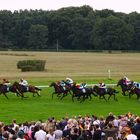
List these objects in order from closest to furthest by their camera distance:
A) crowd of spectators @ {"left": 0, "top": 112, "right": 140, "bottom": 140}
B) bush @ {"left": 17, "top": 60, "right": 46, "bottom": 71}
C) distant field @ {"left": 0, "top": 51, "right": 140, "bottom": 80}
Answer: crowd of spectators @ {"left": 0, "top": 112, "right": 140, "bottom": 140} < distant field @ {"left": 0, "top": 51, "right": 140, "bottom": 80} < bush @ {"left": 17, "top": 60, "right": 46, "bottom": 71}

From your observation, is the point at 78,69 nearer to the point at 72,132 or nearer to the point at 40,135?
the point at 72,132

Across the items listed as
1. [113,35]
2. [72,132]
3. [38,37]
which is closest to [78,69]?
[72,132]

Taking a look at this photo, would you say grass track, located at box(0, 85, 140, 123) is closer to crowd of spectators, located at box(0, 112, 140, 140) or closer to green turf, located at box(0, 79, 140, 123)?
green turf, located at box(0, 79, 140, 123)

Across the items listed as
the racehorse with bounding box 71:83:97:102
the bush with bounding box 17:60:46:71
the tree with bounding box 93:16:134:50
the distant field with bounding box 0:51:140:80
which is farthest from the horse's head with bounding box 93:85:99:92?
the tree with bounding box 93:16:134:50

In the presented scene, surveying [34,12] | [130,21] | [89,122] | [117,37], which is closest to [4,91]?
[89,122]

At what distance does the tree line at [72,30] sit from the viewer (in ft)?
352

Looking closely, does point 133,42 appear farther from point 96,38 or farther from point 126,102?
point 126,102

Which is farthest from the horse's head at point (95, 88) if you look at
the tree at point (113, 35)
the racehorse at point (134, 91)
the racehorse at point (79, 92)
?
the tree at point (113, 35)

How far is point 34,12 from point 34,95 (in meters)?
108

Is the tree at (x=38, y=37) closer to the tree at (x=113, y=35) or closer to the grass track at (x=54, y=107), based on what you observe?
the tree at (x=113, y=35)

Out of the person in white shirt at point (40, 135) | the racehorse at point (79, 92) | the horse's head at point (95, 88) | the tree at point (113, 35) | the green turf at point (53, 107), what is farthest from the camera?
the tree at point (113, 35)

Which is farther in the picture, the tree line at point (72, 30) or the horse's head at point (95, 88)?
the tree line at point (72, 30)

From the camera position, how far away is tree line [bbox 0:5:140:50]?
107250 mm

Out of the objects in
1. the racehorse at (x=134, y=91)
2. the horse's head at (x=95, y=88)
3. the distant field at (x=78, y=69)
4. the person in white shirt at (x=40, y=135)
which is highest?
the person in white shirt at (x=40, y=135)
